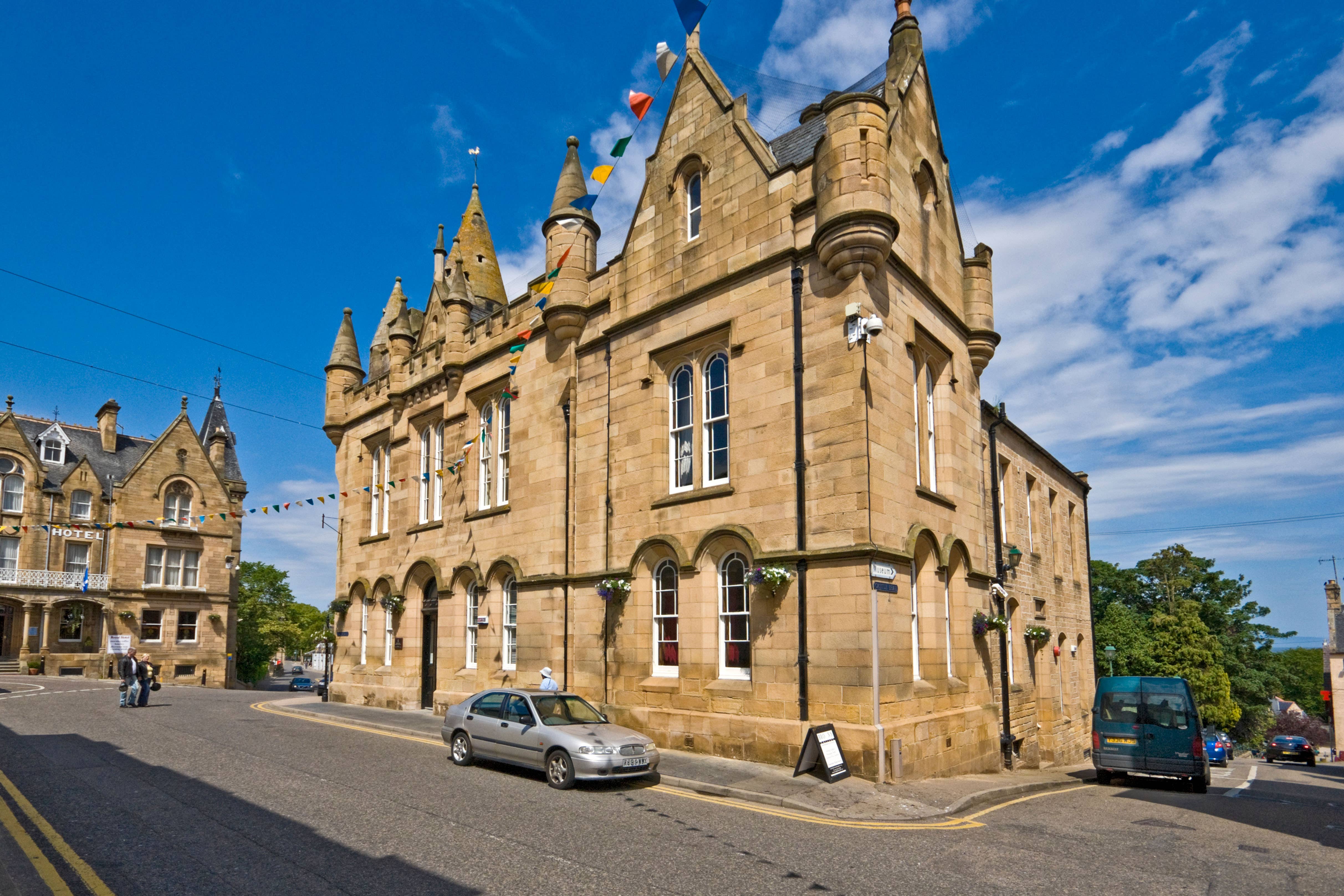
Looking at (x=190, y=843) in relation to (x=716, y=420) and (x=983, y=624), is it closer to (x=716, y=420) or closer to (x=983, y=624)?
(x=716, y=420)

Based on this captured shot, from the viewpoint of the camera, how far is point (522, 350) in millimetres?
21578

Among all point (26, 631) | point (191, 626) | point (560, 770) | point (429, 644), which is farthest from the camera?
point (191, 626)

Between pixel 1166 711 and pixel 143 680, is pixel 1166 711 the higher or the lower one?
the higher one

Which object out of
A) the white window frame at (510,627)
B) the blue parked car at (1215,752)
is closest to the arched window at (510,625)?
the white window frame at (510,627)

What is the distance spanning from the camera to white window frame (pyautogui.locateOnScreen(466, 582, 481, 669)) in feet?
73.1

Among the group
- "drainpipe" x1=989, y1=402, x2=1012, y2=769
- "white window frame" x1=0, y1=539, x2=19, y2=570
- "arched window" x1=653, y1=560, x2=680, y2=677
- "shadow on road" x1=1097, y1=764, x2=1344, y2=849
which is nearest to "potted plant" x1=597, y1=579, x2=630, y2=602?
"arched window" x1=653, y1=560, x2=680, y2=677

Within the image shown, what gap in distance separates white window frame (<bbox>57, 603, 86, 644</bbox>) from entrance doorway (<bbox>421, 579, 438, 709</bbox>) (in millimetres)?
28543

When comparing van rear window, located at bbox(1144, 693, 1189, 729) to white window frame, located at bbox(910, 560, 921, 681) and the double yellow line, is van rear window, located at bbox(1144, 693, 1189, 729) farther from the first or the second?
the double yellow line

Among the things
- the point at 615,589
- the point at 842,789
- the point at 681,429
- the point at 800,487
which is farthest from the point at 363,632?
the point at 842,789

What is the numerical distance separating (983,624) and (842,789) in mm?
6818

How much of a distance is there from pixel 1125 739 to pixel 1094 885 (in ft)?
34.0

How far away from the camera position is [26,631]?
134 ft

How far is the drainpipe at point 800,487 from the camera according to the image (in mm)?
13992

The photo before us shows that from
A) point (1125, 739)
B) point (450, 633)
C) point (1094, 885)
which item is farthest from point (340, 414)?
point (1094, 885)
